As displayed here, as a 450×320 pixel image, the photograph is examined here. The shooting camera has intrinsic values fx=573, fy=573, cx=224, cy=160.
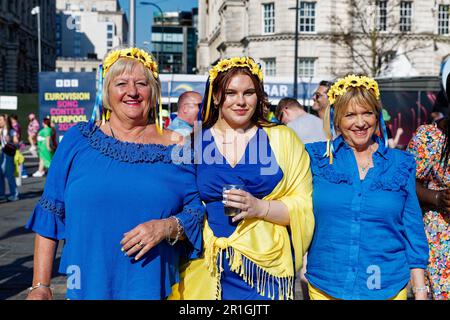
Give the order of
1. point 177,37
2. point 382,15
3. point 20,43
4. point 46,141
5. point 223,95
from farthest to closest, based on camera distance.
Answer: point 177,37, point 20,43, point 382,15, point 46,141, point 223,95

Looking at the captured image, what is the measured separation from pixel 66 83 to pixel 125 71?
53.7ft

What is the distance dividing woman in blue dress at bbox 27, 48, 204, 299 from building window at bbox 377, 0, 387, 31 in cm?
3989

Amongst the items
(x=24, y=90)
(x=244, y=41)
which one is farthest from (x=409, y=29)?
(x=24, y=90)

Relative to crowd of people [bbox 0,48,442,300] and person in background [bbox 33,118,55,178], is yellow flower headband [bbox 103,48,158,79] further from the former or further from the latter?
person in background [bbox 33,118,55,178]

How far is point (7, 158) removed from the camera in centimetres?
1366

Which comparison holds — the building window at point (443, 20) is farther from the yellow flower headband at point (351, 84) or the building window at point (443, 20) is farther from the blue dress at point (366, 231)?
the blue dress at point (366, 231)

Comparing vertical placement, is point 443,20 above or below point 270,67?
above

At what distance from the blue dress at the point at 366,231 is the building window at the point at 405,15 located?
4047cm

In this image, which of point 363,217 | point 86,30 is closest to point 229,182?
point 363,217

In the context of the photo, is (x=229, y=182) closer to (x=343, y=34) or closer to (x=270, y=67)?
(x=343, y=34)

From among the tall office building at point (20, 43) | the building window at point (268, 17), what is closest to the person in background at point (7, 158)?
the building window at point (268, 17)

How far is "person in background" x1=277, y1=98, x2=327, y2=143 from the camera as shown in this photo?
258 inches

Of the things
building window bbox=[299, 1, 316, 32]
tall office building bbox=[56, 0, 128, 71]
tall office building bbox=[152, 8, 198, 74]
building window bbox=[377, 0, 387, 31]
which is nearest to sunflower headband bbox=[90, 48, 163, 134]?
building window bbox=[377, 0, 387, 31]
